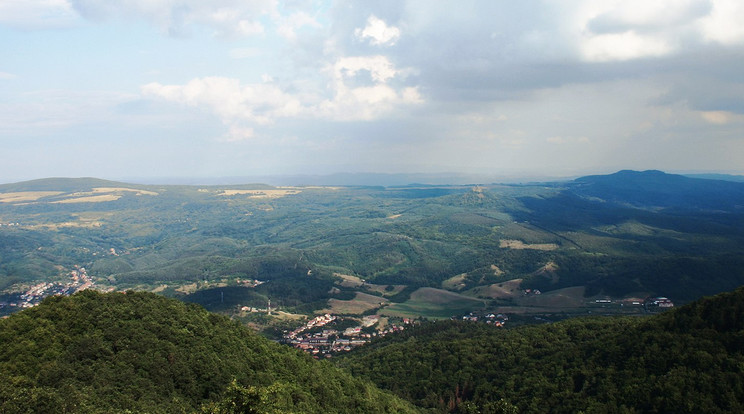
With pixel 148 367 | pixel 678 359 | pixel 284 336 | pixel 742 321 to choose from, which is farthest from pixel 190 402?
pixel 284 336

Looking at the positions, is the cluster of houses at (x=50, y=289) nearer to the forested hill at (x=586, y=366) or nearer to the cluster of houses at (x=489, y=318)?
the forested hill at (x=586, y=366)

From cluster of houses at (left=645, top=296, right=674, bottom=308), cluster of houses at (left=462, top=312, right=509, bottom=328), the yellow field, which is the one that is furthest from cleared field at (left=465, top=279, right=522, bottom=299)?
the yellow field

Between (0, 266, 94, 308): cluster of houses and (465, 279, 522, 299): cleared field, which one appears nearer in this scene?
(0, 266, 94, 308): cluster of houses

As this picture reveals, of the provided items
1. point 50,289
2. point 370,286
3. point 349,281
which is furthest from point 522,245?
point 50,289

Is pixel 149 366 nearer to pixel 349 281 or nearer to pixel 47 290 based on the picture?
pixel 349 281

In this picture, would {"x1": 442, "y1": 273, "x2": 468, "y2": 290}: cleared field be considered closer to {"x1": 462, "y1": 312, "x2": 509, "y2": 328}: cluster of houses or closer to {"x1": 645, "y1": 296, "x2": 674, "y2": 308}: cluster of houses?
{"x1": 462, "y1": 312, "x2": 509, "y2": 328}: cluster of houses

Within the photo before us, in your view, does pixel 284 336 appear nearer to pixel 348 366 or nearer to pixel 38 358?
pixel 348 366
